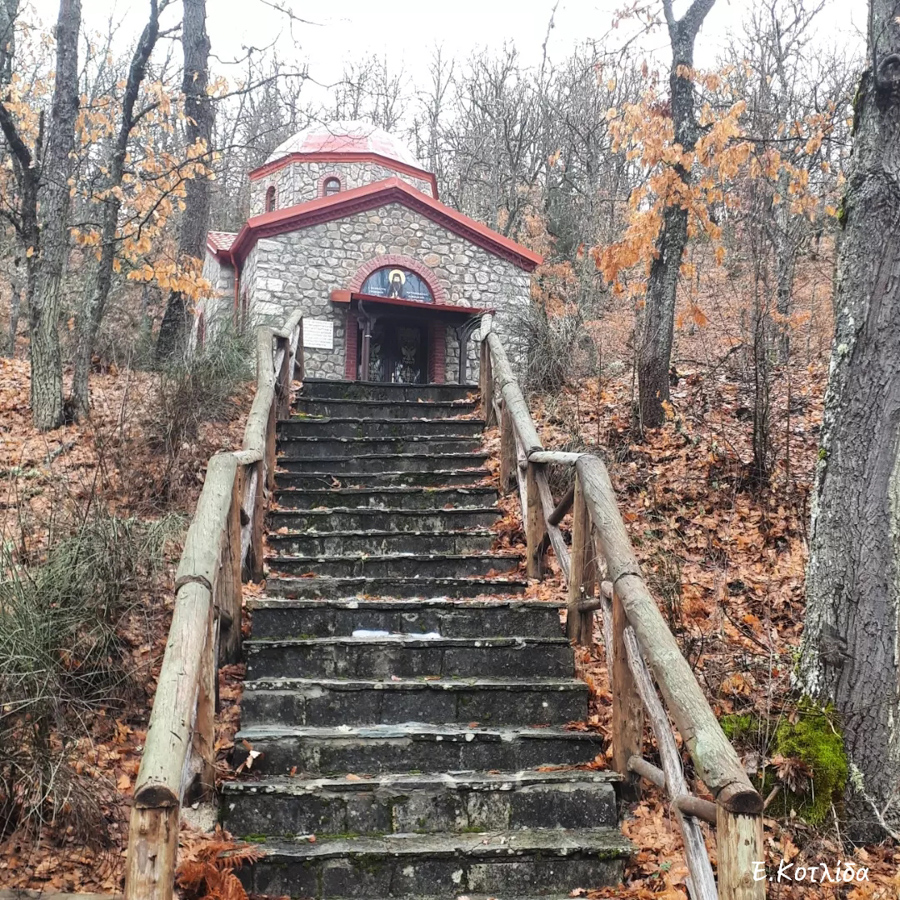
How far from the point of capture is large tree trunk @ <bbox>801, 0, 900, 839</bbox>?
412 centimetres

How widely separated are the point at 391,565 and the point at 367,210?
11943 mm

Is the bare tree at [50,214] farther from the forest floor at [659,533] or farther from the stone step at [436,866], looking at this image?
the stone step at [436,866]

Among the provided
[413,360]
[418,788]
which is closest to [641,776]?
[418,788]

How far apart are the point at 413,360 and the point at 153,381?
9525mm

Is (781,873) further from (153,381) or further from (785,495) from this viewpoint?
(153,381)

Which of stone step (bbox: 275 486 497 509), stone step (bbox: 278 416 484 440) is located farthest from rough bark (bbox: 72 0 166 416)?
stone step (bbox: 275 486 497 509)

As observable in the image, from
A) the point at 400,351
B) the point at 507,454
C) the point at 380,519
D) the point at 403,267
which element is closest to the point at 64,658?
the point at 380,519

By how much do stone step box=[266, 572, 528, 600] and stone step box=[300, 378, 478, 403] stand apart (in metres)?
4.15

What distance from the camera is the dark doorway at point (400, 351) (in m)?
17.7

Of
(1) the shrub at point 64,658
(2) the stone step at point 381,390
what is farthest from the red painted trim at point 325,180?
(1) the shrub at point 64,658

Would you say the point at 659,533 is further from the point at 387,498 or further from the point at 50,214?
the point at 50,214

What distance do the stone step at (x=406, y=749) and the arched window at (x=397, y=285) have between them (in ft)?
41.7

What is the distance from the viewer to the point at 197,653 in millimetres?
3188

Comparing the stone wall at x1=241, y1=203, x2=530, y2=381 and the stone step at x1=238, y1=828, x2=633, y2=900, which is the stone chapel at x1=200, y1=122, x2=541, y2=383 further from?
the stone step at x1=238, y1=828, x2=633, y2=900
